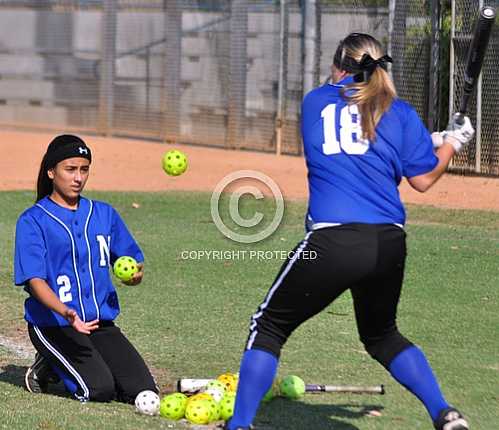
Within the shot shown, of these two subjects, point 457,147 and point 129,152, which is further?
point 129,152

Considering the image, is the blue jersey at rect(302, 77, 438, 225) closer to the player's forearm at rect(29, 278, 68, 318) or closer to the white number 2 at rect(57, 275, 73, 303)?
the player's forearm at rect(29, 278, 68, 318)

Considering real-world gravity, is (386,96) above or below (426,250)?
above

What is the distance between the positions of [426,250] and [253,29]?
968 centimetres

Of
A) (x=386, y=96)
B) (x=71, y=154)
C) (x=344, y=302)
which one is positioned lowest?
(x=344, y=302)

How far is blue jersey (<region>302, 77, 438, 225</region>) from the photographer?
4883 millimetres

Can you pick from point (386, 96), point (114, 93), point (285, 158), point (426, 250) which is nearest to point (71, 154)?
point (386, 96)

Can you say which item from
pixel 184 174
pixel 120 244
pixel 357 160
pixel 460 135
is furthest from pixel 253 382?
pixel 184 174

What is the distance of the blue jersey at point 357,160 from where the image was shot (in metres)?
4.88

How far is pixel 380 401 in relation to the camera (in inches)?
239

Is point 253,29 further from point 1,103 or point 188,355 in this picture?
point 188,355

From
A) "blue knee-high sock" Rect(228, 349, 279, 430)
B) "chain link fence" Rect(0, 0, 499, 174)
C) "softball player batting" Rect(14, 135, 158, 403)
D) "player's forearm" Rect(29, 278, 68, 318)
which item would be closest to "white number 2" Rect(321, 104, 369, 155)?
"blue knee-high sock" Rect(228, 349, 279, 430)

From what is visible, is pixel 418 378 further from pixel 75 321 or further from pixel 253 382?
pixel 75 321

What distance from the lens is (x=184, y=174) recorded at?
17.0 meters

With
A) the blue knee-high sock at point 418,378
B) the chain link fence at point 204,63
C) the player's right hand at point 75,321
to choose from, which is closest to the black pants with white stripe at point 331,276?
the blue knee-high sock at point 418,378
